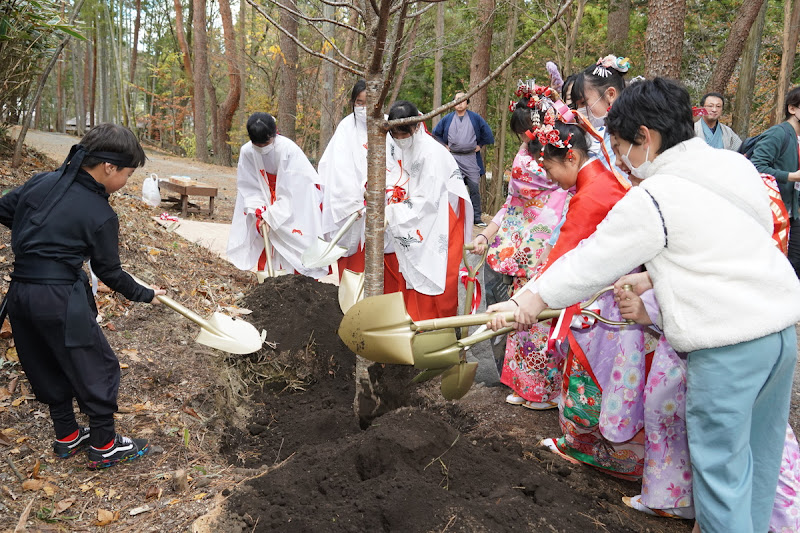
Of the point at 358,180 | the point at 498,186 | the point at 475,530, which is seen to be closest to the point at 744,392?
the point at 475,530

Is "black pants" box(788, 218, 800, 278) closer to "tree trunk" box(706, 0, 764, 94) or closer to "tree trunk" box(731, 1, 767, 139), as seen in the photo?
"tree trunk" box(706, 0, 764, 94)

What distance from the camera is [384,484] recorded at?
88.9 inches

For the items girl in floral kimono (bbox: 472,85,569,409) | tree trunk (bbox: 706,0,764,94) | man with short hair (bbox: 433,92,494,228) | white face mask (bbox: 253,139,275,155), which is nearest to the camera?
girl in floral kimono (bbox: 472,85,569,409)

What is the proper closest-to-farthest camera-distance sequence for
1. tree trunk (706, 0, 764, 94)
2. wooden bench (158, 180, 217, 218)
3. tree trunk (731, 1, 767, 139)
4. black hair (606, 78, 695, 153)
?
black hair (606, 78, 695, 153) < wooden bench (158, 180, 217, 218) < tree trunk (706, 0, 764, 94) < tree trunk (731, 1, 767, 139)

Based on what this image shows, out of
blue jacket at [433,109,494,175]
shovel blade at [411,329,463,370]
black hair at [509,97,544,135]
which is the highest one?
blue jacket at [433,109,494,175]

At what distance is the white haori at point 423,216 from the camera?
4281mm

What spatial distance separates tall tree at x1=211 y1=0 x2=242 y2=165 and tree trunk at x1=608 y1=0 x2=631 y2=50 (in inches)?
362

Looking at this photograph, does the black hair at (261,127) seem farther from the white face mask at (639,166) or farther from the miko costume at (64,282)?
the white face mask at (639,166)

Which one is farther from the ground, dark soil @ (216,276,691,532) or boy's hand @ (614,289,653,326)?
boy's hand @ (614,289,653,326)

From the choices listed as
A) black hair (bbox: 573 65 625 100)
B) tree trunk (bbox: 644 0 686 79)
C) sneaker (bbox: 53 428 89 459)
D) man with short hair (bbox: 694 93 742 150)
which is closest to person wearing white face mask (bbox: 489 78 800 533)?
black hair (bbox: 573 65 625 100)

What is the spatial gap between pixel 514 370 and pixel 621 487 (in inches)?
41.9

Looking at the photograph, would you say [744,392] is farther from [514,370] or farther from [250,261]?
[250,261]

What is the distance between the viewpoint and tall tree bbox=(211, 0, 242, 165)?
51.3 feet

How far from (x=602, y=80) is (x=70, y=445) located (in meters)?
3.14
